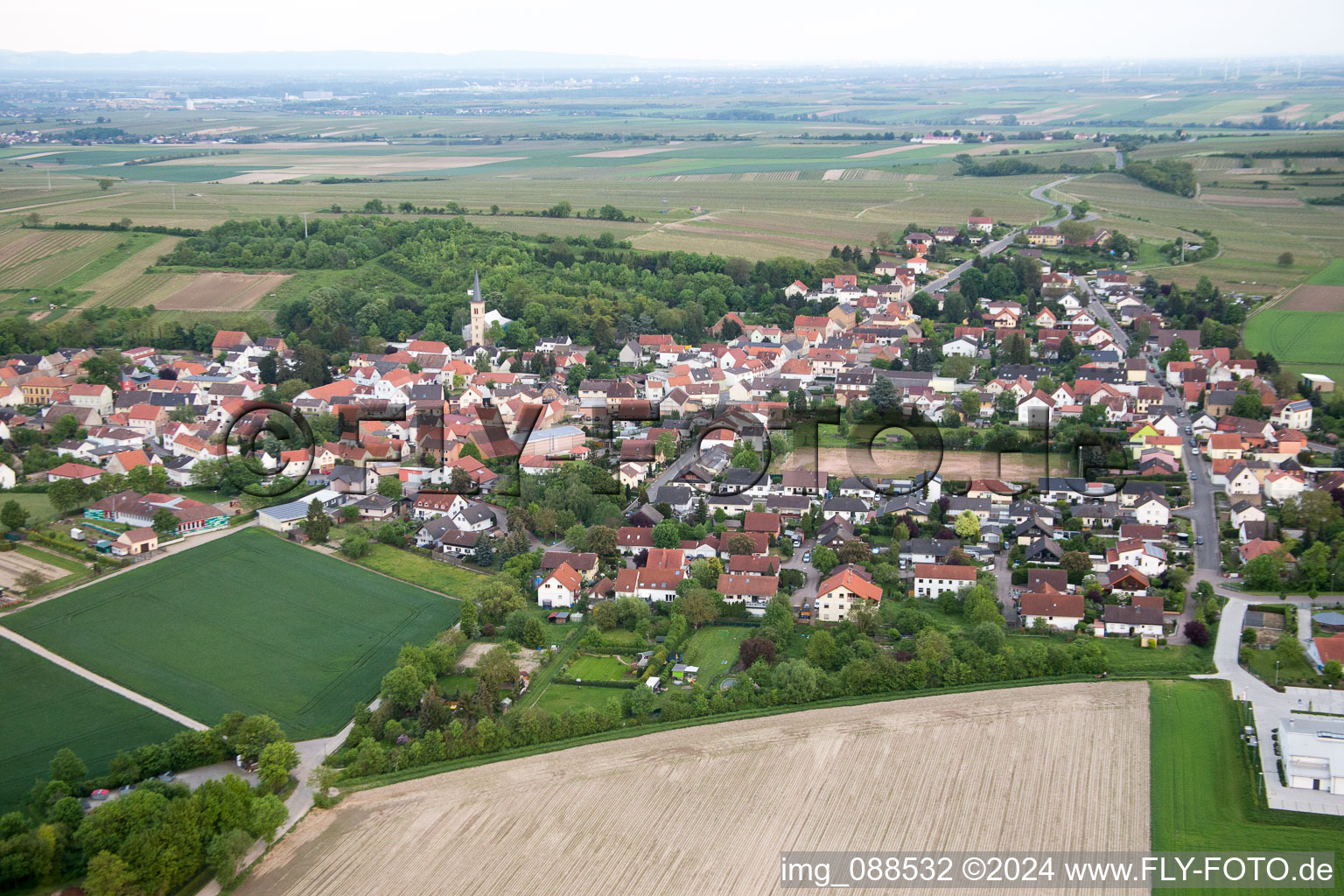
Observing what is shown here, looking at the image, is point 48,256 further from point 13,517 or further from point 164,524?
point 164,524

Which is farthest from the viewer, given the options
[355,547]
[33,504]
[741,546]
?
[33,504]

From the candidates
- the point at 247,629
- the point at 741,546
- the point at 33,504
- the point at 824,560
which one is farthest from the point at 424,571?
the point at 33,504

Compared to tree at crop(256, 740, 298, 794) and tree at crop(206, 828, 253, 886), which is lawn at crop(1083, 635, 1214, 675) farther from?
tree at crop(206, 828, 253, 886)

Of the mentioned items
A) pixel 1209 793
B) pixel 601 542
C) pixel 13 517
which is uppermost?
pixel 13 517

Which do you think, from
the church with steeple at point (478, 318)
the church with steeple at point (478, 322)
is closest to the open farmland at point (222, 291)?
the church with steeple at point (478, 322)

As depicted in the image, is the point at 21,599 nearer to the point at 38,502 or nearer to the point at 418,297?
the point at 38,502

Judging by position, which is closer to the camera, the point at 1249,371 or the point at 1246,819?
the point at 1246,819

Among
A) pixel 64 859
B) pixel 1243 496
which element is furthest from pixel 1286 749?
pixel 64 859
